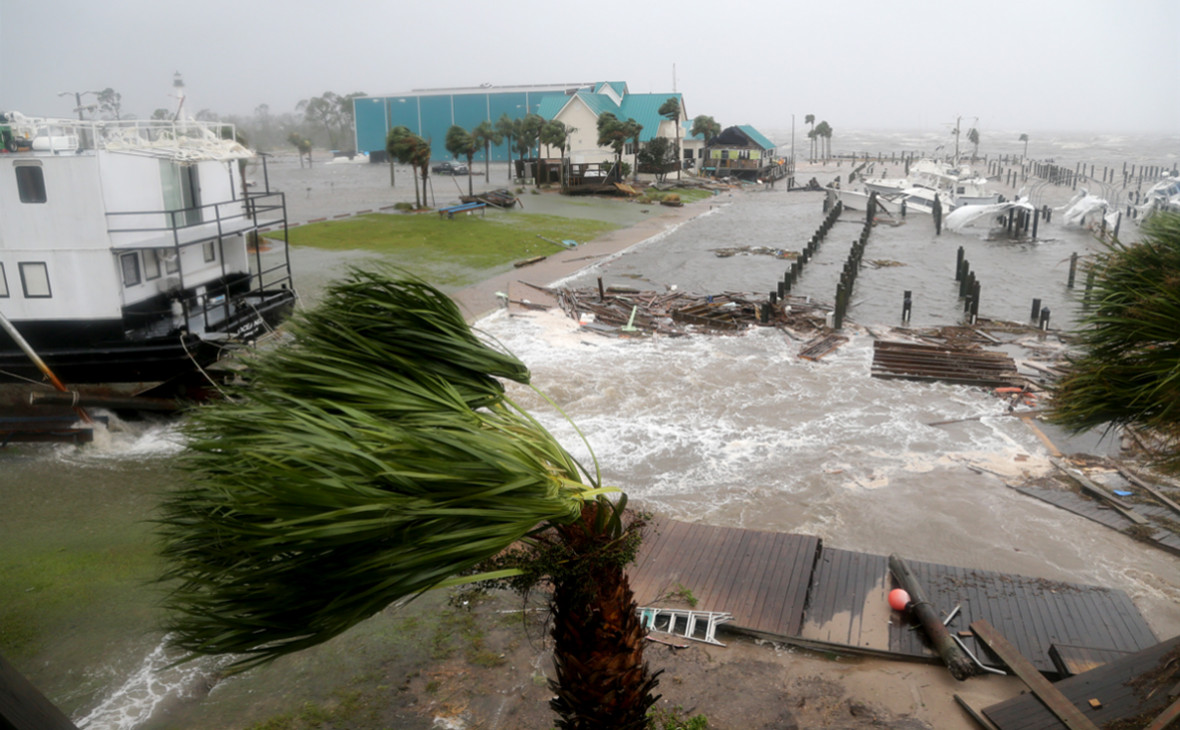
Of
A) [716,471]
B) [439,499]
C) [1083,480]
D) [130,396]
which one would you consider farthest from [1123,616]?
[130,396]

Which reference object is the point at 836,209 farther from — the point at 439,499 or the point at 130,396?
the point at 439,499

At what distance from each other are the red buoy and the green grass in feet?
78.0

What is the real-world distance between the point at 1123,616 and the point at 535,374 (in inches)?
556

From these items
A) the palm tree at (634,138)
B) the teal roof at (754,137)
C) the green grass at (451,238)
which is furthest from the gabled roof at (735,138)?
the green grass at (451,238)

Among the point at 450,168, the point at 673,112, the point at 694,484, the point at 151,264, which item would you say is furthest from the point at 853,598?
the point at 450,168

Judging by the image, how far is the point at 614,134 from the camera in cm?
6806

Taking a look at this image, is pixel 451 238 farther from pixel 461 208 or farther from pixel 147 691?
pixel 147 691

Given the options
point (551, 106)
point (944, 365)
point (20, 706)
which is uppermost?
point (551, 106)

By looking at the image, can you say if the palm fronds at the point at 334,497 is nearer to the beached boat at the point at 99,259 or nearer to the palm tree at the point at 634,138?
the beached boat at the point at 99,259

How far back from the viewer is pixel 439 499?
12.0 feet

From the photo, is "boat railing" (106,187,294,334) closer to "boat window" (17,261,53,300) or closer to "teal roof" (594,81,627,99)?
"boat window" (17,261,53,300)

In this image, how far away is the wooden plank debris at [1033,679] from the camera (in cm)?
694

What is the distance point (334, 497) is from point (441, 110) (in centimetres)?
11249

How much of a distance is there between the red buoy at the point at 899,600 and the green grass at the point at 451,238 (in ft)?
78.0
